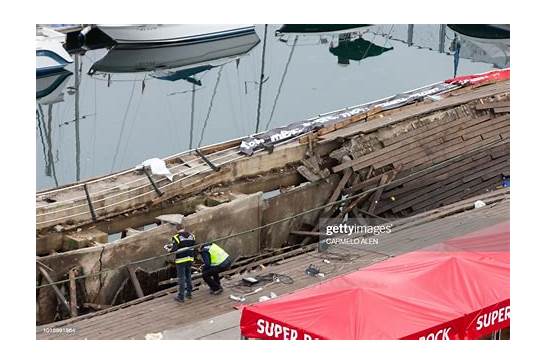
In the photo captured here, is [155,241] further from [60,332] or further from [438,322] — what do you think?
[438,322]

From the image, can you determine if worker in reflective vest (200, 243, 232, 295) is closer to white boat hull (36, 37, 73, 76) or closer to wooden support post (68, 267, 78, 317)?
wooden support post (68, 267, 78, 317)

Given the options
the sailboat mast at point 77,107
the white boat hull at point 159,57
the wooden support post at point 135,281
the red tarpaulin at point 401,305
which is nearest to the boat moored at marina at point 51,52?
the sailboat mast at point 77,107

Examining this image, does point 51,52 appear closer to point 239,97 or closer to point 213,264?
point 239,97

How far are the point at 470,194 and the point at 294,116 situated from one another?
190 inches

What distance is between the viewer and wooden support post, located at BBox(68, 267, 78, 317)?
21.5 m

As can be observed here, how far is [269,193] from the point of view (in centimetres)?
2581

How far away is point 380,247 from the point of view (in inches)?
861

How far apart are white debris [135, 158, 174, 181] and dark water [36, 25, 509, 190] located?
2178 mm

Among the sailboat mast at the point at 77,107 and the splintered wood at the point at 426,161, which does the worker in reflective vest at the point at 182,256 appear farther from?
the sailboat mast at the point at 77,107

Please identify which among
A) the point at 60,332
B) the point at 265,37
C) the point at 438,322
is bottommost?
the point at 60,332

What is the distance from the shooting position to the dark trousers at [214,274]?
2036 cm

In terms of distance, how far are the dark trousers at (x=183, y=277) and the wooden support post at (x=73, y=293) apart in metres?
2.18

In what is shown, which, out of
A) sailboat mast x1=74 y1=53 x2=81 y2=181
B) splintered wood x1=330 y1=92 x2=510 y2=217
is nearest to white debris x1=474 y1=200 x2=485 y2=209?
→ splintered wood x1=330 y1=92 x2=510 y2=217

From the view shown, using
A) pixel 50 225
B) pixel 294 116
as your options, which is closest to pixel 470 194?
pixel 294 116
